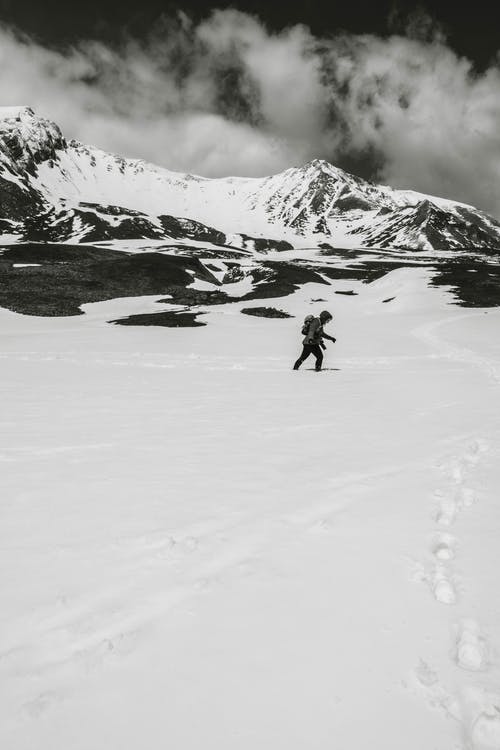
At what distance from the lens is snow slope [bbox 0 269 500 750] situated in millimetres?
2881

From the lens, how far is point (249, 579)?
423cm

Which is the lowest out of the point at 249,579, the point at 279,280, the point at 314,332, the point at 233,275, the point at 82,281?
the point at 249,579

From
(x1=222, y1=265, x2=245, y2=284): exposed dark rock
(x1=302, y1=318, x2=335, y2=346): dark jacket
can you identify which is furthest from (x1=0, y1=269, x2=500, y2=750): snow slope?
(x1=222, y1=265, x2=245, y2=284): exposed dark rock

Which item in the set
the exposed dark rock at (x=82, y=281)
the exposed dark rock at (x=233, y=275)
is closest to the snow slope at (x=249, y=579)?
the exposed dark rock at (x=82, y=281)

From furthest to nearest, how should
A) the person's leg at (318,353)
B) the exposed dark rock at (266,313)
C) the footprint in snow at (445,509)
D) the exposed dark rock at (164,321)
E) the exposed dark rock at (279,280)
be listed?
the exposed dark rock at (279,280)
the exposed dark rock at (266,313)
the exposed dark rock at (164,321)
the person's leg at (318,353)
the footprint in snow at (445,509)

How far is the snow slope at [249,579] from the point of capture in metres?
2.88

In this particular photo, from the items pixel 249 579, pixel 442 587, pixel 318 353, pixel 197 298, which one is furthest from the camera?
pixel 197 298

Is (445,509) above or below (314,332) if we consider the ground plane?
below

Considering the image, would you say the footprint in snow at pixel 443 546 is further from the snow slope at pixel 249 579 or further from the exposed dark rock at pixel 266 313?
the exposed dark rock at pixel 266 313

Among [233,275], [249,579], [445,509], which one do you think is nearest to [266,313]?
[445,509]

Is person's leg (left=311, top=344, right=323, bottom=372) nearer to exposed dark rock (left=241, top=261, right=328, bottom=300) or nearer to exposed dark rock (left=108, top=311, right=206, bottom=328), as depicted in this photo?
exposed dark rock (left=108, top=311, right=206, bottom=328)

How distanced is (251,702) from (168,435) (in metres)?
6.25

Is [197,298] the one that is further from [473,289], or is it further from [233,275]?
[233,275]

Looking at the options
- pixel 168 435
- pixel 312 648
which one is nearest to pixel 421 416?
pixel 168 435
